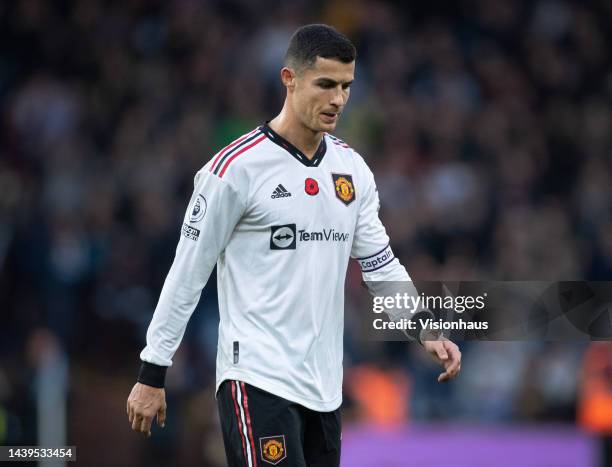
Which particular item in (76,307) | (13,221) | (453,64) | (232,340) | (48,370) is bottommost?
(232,340)

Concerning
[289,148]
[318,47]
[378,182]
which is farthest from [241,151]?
[378,182]

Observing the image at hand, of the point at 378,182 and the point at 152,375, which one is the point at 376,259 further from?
the point at 378,182

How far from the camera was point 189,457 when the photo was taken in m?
8.48

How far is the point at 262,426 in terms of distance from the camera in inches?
166

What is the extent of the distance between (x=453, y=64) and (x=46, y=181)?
4495 millimetres

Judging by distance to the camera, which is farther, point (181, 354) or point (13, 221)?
point (13, 221)

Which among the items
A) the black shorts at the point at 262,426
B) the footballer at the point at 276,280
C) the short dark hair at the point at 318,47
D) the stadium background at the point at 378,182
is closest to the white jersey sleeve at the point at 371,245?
the footballer at the point at 276,280

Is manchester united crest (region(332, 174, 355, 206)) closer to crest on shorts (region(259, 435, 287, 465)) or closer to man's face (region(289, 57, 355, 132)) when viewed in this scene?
man's face (region(289, 57, 355, 132))

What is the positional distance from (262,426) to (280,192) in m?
0.84

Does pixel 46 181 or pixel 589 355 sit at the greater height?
pixel 46 181

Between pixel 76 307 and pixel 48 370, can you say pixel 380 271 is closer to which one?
pixel 48 370

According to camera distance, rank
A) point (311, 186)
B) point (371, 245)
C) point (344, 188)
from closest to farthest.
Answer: point (311, 186)
point (344, 188)
point (371, 245)

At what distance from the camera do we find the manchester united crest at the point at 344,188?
4.52 m

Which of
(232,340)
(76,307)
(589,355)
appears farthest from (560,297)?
(76,307)
